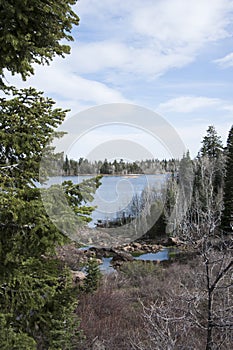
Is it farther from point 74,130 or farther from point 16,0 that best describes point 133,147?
point 16,0

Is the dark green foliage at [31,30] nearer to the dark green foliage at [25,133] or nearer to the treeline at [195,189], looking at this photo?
the dark green foliage at [25,133]

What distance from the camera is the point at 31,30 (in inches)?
124

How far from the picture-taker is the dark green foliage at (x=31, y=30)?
2.85 metres

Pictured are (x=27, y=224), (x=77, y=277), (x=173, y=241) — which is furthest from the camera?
(x=173, y=241)

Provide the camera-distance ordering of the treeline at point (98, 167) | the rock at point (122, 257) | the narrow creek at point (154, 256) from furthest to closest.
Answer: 1. the narrow creek at point (154, 256)
2. the rock at point (122, 257)
3. the treeline at point (98, 167)

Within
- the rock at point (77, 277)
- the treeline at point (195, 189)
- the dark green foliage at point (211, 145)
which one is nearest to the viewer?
the rock at point (77, 277)

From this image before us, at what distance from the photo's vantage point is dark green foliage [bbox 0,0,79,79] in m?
2.85

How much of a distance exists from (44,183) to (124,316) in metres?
6.86

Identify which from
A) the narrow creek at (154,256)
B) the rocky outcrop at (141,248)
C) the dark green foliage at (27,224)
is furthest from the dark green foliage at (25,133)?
the rocky outcrop at (141,248)

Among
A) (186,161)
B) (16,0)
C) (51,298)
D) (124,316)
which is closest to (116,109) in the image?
(16,0)

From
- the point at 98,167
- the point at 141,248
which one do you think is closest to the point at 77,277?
the point at 98,167

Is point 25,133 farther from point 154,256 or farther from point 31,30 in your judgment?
point 154,256

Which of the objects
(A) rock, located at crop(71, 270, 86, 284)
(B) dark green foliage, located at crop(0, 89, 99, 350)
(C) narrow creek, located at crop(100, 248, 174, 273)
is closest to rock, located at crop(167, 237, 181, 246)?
(C) narrow creek, located at crop(100, 248, 174, 273)

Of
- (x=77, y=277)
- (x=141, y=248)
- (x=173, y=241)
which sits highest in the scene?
(x=77, y=277)
